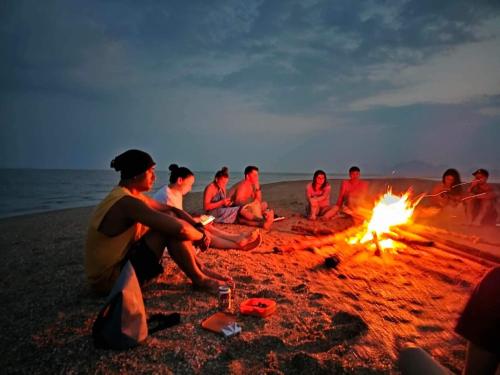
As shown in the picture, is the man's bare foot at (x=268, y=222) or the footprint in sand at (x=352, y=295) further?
the man's bare foot at (x=268, y=222)

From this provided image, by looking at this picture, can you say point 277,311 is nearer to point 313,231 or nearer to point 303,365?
point 303,365

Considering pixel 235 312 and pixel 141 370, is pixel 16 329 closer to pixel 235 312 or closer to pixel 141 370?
pixel 141 370

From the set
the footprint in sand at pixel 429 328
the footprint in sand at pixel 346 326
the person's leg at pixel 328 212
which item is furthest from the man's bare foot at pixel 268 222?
the footprint in sand at pixel 429 328

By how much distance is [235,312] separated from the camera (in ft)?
10.8

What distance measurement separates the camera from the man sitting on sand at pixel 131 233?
10.00 feet

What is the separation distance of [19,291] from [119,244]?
1980mm

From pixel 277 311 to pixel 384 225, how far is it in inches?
162

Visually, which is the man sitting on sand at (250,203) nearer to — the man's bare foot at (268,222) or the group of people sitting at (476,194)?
the man's bare foot at (268,222)

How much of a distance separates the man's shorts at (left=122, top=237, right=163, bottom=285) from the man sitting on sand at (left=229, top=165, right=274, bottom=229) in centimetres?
486

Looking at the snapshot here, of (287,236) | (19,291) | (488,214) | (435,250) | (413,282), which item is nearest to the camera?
(19,291)

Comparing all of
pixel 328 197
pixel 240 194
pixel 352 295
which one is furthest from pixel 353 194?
pixel 352 295

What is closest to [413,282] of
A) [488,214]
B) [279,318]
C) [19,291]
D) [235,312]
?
[279,318]

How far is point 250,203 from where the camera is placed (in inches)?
332

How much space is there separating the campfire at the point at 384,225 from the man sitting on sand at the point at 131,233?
13.1 ft
